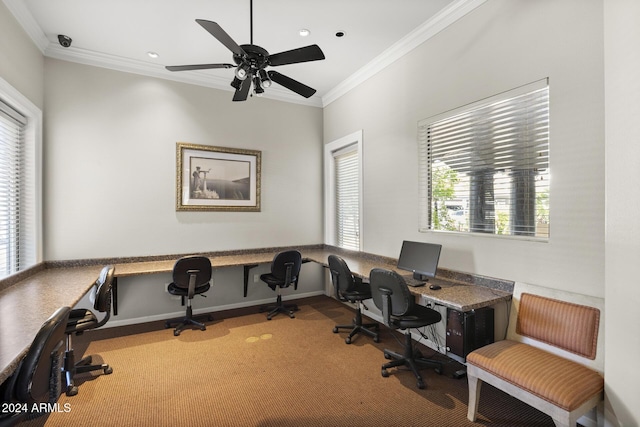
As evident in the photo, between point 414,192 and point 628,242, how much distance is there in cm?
186

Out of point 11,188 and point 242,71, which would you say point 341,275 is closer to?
point 242,71

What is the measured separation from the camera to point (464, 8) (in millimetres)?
2775

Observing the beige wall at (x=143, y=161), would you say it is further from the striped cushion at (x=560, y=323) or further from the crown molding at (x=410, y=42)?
the striped cushion at (x=560, y=323)

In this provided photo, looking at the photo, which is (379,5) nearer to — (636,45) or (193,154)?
(636,45)

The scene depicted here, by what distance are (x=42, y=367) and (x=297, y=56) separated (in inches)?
94.1

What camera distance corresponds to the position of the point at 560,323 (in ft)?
6.77

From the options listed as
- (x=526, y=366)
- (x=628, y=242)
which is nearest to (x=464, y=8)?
(x=628, y=242)

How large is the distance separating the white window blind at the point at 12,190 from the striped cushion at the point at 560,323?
446 cm

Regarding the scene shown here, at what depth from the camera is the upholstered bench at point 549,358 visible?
1.69m

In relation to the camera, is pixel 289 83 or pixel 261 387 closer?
pixel 261 387

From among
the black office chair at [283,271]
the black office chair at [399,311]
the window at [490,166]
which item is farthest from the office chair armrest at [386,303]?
the black office chair at [283,271]

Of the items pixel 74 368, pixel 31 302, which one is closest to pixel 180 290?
pixel 74 368

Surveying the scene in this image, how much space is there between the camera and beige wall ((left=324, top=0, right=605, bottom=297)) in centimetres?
202

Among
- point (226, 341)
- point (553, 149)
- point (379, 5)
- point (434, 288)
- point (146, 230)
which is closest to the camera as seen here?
point (553, 149)
